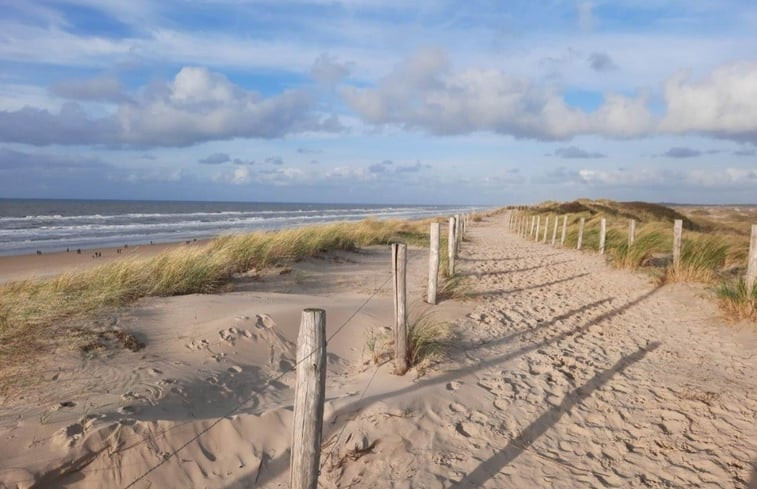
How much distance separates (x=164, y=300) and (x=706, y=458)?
659 cm

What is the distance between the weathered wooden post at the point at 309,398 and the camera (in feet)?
9.76

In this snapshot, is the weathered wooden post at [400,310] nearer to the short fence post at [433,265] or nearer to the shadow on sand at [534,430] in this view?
the shadow on sand at [534,430]

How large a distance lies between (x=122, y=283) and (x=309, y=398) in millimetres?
5794

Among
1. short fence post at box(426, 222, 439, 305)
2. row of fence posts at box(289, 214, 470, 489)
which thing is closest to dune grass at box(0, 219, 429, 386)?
row of fence posts at box(289, 214, 470, 489)

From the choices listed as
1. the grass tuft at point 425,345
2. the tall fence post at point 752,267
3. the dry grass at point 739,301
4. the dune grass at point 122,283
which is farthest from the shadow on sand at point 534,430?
the dune grass at point 122,283

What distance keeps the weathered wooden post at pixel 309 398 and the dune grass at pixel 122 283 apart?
325cm

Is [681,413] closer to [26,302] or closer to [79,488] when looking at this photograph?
[79,488]

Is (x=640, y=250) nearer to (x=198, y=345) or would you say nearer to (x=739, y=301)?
(x=739, y=301)

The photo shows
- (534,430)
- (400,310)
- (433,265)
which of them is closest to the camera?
(534,430)

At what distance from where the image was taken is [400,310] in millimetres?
5516

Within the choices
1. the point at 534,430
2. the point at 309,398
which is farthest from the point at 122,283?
the point at 534,430

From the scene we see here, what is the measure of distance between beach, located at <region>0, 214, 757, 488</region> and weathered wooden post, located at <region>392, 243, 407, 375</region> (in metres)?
0.16

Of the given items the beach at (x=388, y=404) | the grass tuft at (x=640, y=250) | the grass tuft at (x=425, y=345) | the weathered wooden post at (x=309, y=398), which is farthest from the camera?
the grass tuft at (x=640, y=250)

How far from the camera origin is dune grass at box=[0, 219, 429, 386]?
536 centimetres
